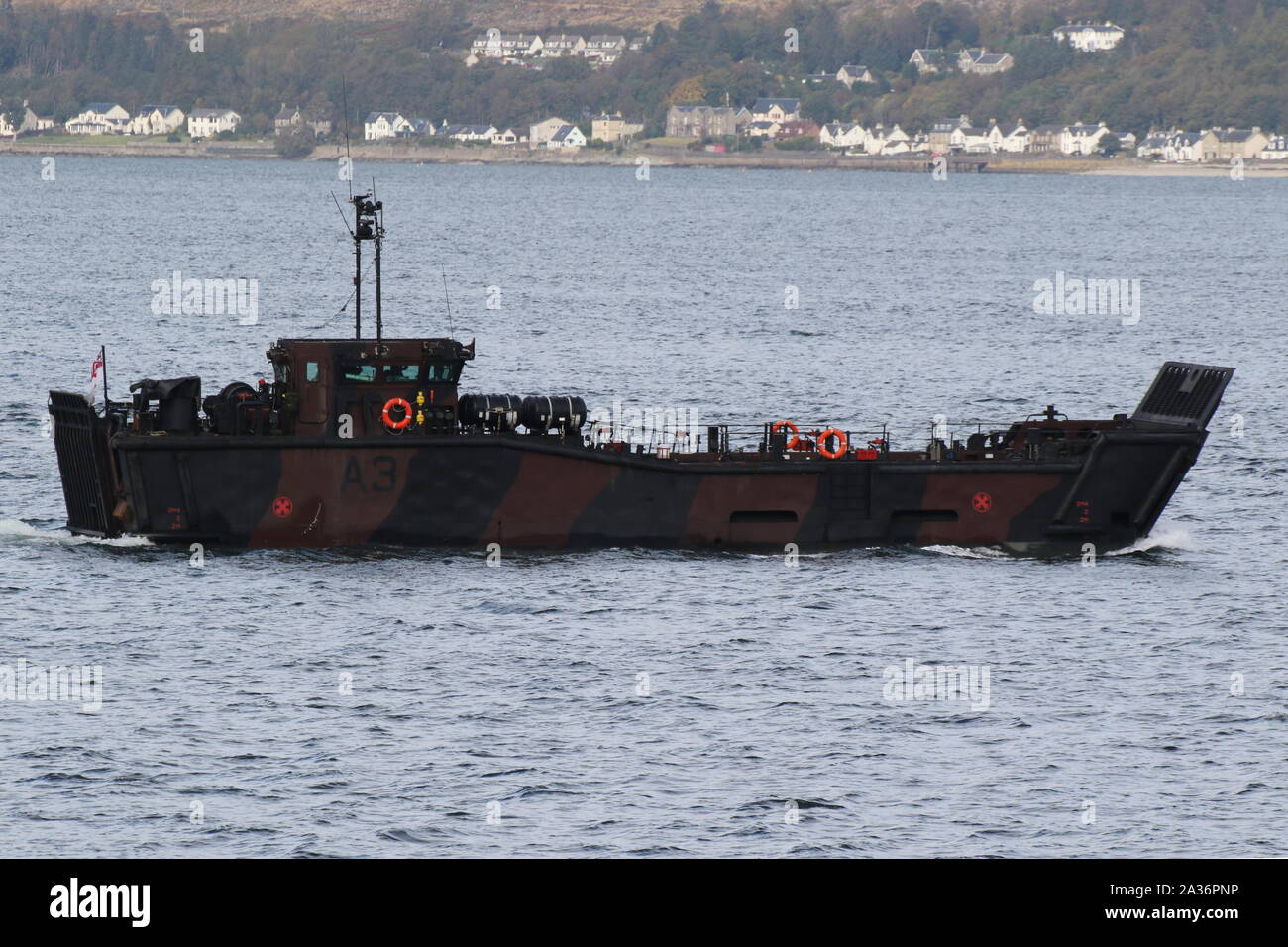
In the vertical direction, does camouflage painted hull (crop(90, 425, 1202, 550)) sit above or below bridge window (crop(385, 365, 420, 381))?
below

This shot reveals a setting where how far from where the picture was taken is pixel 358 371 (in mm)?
43688

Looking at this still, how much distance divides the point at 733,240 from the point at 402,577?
A: 151m

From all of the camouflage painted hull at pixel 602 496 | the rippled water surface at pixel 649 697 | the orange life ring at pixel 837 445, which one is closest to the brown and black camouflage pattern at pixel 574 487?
the camouflage painted hull at pixel 602 496

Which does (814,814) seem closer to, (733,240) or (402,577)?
(402,577)

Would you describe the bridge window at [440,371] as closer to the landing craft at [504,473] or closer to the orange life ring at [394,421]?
the landing craft at [504,473]

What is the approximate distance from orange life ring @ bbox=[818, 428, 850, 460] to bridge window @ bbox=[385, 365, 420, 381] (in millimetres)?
9053

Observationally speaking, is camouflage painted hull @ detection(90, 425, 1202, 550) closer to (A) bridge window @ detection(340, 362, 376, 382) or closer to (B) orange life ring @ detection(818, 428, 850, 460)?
(B) orange life ring @ detection(818, 428, 850, 460)

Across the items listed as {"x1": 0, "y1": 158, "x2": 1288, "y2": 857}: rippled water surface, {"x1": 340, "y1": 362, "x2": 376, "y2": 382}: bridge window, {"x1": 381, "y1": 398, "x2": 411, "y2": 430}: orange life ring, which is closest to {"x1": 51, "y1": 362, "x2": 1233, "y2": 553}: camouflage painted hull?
{"x1": 381, "y1": 398, "x2": 411, "y2": 430}: orange life ring

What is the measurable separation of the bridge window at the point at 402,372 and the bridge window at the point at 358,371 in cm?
34

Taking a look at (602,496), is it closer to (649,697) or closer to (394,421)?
(394,421)

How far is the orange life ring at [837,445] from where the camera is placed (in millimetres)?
45094

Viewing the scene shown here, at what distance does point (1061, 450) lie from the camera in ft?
152

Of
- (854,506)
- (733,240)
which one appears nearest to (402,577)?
(854,506)

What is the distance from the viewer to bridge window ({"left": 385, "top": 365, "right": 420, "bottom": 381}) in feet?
144
